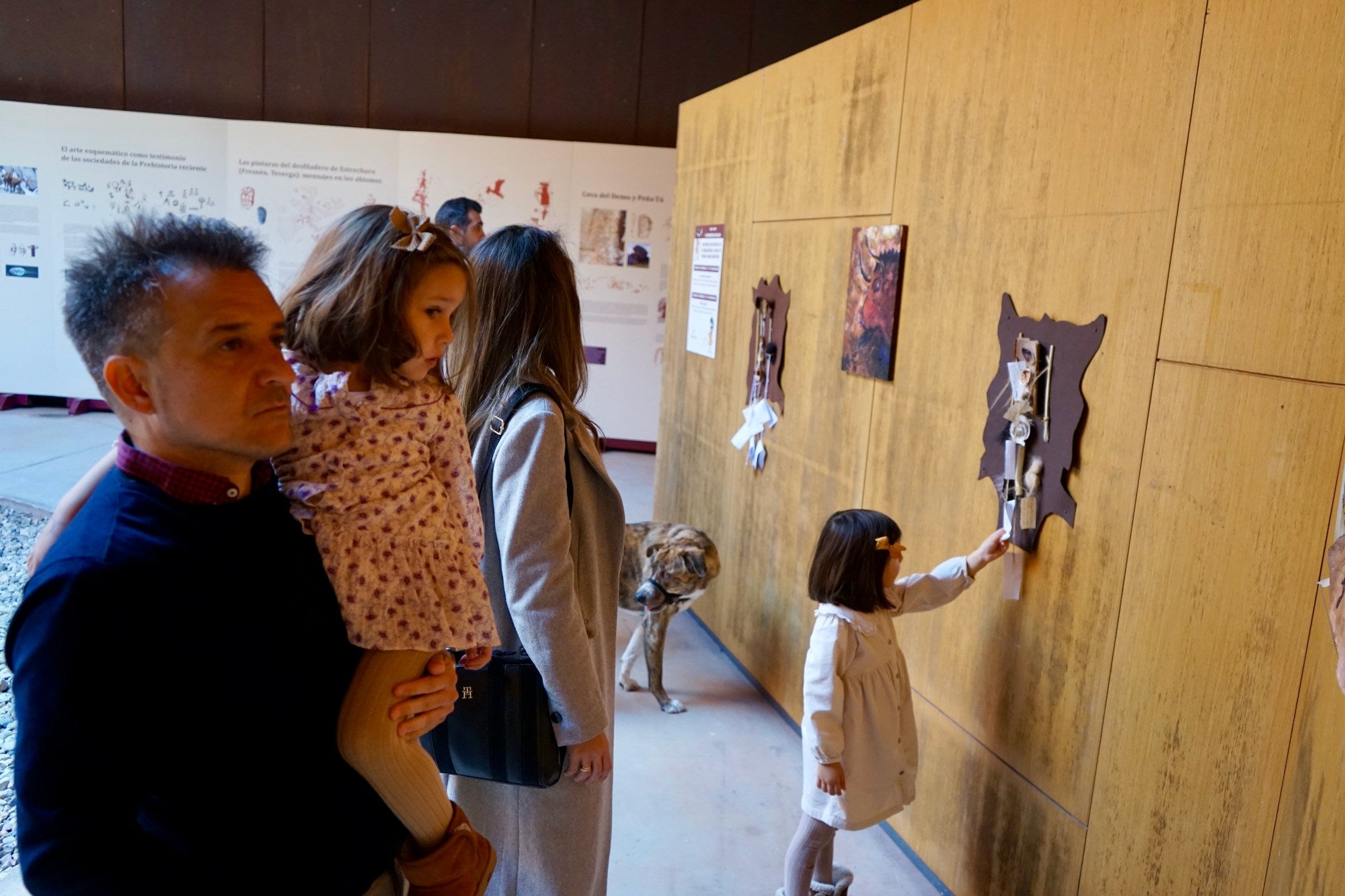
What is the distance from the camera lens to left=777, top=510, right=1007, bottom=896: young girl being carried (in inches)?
97.1

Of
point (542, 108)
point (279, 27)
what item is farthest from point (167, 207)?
point (542, 108)

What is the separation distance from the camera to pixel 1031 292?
7.98 ft

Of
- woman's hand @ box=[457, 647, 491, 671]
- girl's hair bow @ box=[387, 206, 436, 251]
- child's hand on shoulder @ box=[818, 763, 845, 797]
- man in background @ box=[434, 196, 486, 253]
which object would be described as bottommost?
child's hand on shoulder @ box=[818, 763, 845, 797]

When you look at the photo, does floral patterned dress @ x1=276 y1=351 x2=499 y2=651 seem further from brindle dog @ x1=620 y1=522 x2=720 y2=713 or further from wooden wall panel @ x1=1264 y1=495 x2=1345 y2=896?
brindle dog @ x1=620 y1=522 x2=720 y2=713

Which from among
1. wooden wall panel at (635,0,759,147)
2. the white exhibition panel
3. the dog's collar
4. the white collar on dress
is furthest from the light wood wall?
wooden wall panel at (635,0,759,147)

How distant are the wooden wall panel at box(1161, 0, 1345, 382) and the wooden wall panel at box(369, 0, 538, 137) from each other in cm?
747

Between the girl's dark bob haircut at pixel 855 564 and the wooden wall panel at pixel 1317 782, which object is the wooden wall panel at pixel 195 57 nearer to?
the girl's dark bob haircut at pixel 855 564

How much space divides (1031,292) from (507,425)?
1397 millimetres

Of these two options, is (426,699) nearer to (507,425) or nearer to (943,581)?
(507,425)

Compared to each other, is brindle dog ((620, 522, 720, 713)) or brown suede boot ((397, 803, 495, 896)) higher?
brown suede boot ((397, 803, 495, 896))

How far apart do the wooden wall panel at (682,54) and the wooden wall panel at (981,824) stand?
271 inches

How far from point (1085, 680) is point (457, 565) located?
156 centimetres

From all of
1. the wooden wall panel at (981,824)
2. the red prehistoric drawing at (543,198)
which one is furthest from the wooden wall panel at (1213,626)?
the red prehistoric drawing at (543,198)

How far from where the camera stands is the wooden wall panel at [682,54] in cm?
853
